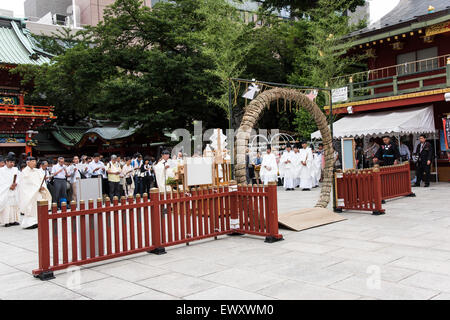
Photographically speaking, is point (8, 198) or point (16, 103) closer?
point (8, 198)

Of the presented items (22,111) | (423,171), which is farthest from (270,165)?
(22,111)

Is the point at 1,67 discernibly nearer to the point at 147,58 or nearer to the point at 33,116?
the point at 33,116

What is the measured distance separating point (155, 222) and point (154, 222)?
0.02m

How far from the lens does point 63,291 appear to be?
448cm

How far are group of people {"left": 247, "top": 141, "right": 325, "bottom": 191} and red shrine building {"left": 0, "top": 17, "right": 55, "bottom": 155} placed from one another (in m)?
12.4

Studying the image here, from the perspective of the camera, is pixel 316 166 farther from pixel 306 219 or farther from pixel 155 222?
pixel 155 222

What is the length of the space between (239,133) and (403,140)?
41.4 feet

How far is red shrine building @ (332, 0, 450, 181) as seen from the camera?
1544 centimetres

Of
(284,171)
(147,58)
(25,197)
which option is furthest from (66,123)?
(25,197)

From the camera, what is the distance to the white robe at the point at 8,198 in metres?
10.1

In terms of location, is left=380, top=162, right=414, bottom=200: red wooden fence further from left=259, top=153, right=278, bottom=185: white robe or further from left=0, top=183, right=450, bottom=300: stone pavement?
left=259, top=153, right=278, bottom=185: white robe

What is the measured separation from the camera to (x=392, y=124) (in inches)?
581

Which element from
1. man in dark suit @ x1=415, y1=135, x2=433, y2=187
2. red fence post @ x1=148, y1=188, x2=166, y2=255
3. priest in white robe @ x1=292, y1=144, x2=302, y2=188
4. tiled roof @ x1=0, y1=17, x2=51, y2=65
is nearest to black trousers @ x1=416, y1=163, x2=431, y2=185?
man in dark suit @ x1=415, y1=135, x2=433, y2=187
